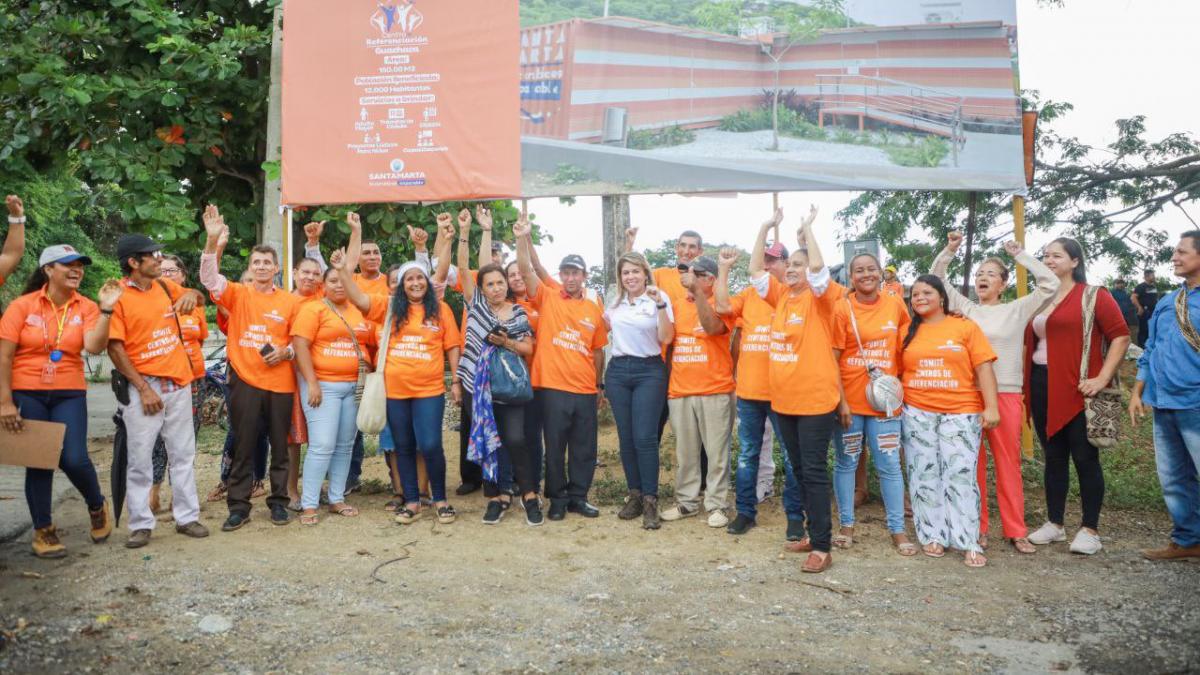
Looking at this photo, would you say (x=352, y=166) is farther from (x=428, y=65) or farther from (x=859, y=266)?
(x=859, y=266)

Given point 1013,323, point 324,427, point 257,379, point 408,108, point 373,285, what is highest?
point 408,108

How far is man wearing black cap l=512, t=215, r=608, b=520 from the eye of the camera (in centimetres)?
577

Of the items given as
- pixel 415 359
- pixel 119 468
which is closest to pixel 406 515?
pixel 415 359

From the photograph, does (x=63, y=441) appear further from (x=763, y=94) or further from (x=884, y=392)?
(x=763, y=94)

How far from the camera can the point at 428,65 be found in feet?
23.8

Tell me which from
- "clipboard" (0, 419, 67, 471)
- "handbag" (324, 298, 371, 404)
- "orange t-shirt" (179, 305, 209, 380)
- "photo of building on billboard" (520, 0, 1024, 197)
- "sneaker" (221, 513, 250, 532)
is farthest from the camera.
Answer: "photo of building on billboard" (520, 0, 1024, 197)

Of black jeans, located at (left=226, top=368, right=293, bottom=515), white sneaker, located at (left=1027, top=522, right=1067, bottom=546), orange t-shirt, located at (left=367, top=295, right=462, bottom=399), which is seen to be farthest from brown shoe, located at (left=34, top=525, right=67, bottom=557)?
white sneaker, located at (left=1027, top=522, right=1067, bottom=546)

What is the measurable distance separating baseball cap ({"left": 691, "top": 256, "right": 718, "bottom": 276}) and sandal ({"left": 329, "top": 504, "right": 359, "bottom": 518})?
9.37 ft

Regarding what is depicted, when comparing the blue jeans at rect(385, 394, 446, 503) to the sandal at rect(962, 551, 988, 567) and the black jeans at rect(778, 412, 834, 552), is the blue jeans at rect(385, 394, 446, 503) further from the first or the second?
the sandal at rect(962, 551, 988, 567)

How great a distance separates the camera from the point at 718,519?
5.69 metres

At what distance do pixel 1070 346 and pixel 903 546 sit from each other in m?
1.57

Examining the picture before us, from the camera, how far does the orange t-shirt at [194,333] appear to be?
5920 mm

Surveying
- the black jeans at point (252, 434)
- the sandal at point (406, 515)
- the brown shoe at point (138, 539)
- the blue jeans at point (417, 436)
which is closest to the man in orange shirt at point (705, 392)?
the blue jeans at point (417, 436)

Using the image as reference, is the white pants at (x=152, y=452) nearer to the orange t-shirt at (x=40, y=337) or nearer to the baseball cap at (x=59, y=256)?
the orange t-shirt at (x=40, y=337)
